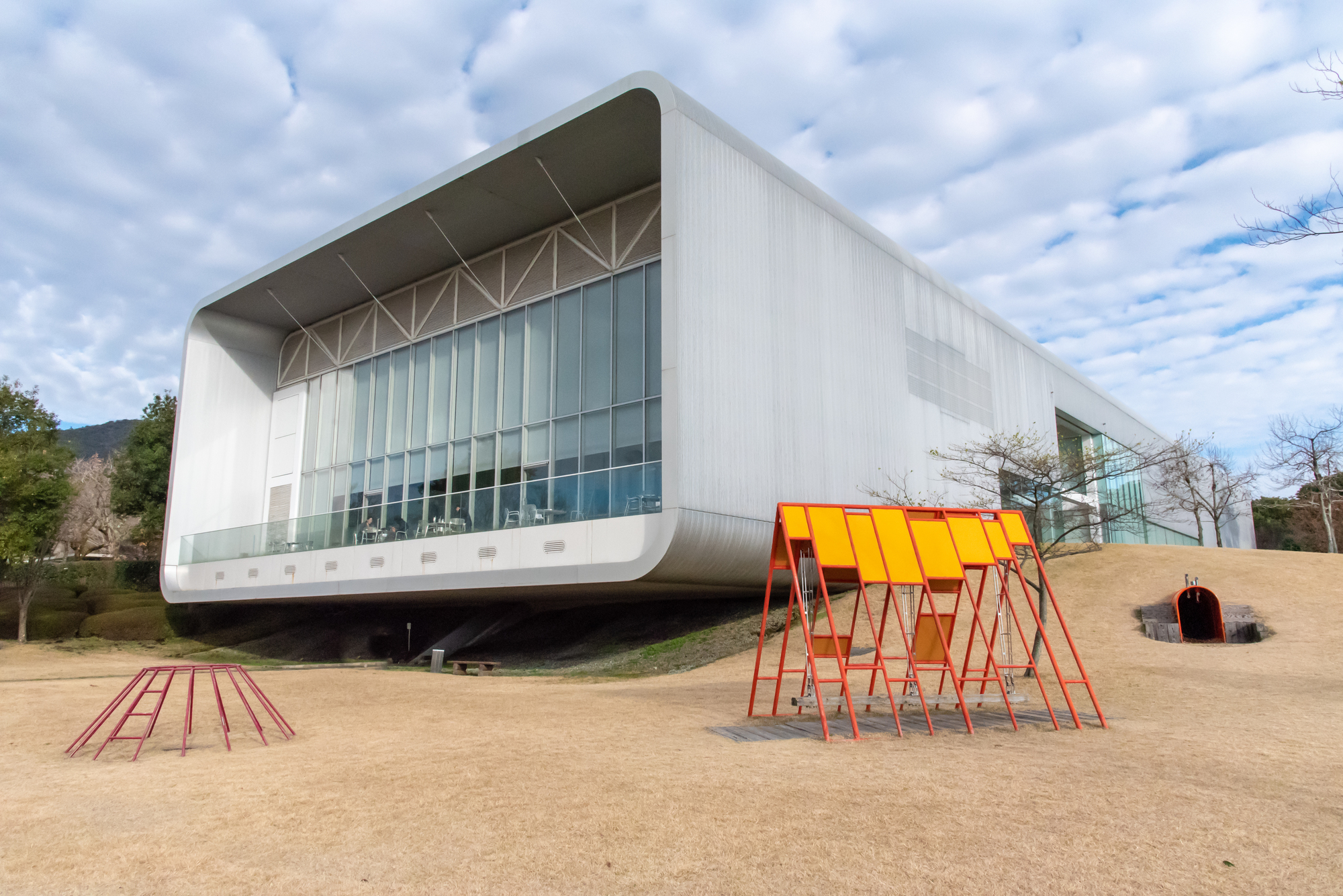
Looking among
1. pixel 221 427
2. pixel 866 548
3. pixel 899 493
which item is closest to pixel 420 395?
pixel 221 427

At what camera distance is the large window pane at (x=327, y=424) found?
30.4m

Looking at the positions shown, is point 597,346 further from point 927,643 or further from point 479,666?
point 927,643

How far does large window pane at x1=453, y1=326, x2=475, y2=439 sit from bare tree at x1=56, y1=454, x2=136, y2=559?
129ft

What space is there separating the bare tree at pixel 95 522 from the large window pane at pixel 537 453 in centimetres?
4268

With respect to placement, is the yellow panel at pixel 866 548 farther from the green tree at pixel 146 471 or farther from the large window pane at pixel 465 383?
the green tree at pixel 146 471

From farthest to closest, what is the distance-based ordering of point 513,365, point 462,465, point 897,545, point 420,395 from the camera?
1. point 420,395
2. point 462,465
3. point 513,365
4. point 897,545

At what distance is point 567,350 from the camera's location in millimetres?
23172

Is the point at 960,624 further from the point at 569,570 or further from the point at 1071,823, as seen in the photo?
the point at 1071,823

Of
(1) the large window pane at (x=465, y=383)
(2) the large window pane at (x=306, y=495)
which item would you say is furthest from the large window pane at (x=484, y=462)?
(2) the large window pane at (x=306, y=495)

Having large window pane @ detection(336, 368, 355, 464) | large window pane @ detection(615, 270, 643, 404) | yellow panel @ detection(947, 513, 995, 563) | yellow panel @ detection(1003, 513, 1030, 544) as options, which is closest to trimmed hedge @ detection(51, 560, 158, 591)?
large window pane @ detection(336, 368, 355, 464)

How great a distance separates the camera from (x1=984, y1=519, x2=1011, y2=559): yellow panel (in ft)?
38.4

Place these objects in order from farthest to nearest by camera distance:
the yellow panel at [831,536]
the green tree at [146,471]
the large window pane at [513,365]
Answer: the green tree at [146,471]
the large window pane at [513,365]
the yellow panel at [831,536]

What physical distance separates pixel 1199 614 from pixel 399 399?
2241 centimetres

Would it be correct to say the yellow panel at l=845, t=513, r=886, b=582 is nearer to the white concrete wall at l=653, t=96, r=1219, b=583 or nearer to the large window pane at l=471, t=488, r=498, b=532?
the white concrete wall at l=653, t=96, r=1219, b=583
